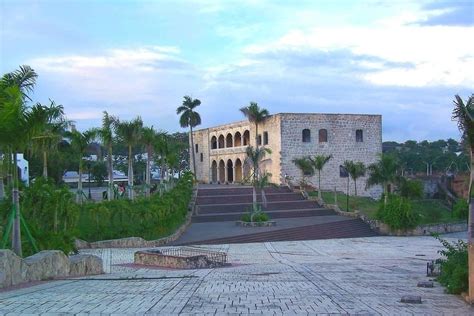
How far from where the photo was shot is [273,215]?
1480 inches

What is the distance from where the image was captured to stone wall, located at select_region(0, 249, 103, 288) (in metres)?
9.02

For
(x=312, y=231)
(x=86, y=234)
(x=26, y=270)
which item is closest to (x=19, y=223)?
(x=26, y=270)

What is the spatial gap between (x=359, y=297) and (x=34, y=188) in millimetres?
11038

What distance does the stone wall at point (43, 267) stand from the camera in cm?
902

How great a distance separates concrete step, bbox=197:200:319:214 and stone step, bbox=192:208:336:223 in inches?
47.2

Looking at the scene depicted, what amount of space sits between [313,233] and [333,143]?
73.2 feet

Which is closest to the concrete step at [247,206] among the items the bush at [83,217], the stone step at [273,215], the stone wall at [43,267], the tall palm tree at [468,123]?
the stone step at [273,215]

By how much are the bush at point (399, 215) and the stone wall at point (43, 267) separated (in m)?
22.2

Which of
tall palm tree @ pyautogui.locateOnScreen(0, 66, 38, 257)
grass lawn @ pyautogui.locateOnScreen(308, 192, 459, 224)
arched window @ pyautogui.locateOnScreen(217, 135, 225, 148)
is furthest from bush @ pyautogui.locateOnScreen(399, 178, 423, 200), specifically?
tall palm tree @ pyautogui.locateOnScreen(0, 66, 38, 257)

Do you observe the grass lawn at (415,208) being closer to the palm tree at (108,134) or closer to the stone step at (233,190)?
the stone step at (233,190)

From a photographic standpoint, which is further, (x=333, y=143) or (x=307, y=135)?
(x=333, y=143)

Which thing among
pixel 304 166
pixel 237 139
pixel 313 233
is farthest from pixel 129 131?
pixel 237 139

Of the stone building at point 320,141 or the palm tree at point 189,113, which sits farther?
the palm tree at point 189,113

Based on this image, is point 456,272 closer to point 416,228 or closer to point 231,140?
point 416,228
